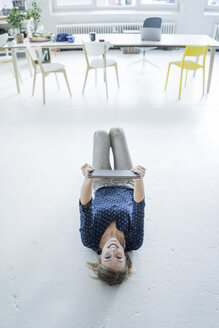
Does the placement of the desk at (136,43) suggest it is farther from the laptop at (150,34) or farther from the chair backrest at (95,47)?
the chair backrest at (95,47)

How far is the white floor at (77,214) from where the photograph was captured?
142 centimetres

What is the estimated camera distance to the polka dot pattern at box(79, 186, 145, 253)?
1470mm

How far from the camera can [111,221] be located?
1.53 metres

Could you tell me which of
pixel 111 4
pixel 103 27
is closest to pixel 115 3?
pixel 111 4

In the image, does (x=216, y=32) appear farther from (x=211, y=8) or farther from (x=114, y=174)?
(x=114, y=174)

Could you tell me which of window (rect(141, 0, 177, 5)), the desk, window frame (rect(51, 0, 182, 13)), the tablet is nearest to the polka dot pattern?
the tablet

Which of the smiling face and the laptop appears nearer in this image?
the smiling face

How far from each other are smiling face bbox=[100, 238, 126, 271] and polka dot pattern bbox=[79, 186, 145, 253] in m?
0.15

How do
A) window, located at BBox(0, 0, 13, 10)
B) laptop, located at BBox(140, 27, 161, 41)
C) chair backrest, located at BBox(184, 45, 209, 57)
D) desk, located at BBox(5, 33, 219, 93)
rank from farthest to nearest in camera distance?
1. window, located at BBox(0, 0, 13, 10)
2. laptop, located at BBox(140, 27, 161, 41)
3. desk, located at BBox(5, 33, 219, 93)
4. chair backrest, located at BBox(184, 45, 209, 57)

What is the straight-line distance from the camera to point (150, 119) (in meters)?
3.30

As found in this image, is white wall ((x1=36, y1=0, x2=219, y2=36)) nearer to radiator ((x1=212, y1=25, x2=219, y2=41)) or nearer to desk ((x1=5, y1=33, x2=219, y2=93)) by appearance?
radiator ((x1=212, y1=25, x2=219, y2=41))

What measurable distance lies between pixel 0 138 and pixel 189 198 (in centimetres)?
200

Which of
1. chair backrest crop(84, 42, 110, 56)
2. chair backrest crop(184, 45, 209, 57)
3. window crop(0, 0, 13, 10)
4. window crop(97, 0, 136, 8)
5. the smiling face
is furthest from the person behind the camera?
window crop(97, 0, 136, 8)

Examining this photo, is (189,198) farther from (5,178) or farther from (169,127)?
(5,178)
